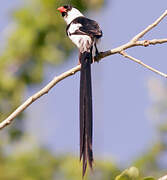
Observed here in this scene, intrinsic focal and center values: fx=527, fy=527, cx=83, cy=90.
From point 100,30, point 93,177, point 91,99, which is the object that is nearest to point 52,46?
point 100,30

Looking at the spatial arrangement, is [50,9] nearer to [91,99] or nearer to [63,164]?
[63,164]

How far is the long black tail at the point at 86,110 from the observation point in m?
2.68

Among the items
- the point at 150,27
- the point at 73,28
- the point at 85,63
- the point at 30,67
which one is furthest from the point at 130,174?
the point at 30,67

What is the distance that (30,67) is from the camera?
18.9 ft

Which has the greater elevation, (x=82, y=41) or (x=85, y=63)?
(x=82, y=41)

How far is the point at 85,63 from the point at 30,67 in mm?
2119

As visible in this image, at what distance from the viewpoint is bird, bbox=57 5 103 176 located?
2.79 metres

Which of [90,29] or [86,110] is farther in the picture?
[90,29]

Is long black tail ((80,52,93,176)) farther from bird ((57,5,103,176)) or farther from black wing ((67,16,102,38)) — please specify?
black wing ((67,16,102,38))

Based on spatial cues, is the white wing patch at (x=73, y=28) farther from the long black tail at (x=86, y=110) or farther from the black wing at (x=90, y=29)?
the long black tail at (x=86, y=110)

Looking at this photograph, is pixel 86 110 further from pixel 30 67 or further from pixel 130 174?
pixel 30 67

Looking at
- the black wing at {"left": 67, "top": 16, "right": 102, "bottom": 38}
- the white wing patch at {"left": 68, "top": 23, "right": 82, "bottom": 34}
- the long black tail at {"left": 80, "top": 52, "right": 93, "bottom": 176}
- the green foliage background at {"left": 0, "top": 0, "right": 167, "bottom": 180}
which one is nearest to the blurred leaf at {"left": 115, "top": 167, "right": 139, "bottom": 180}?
the long black tail at {"left": 80, "top": 52, "right": 93, "bottom": 176}

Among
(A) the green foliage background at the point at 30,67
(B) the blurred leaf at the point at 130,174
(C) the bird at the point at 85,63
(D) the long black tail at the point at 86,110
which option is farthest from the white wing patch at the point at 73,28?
(B) the blurred leaf at the point at 130,174

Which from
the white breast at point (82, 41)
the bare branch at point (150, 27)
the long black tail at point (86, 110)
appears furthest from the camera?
the white breast at point (82, 41)
